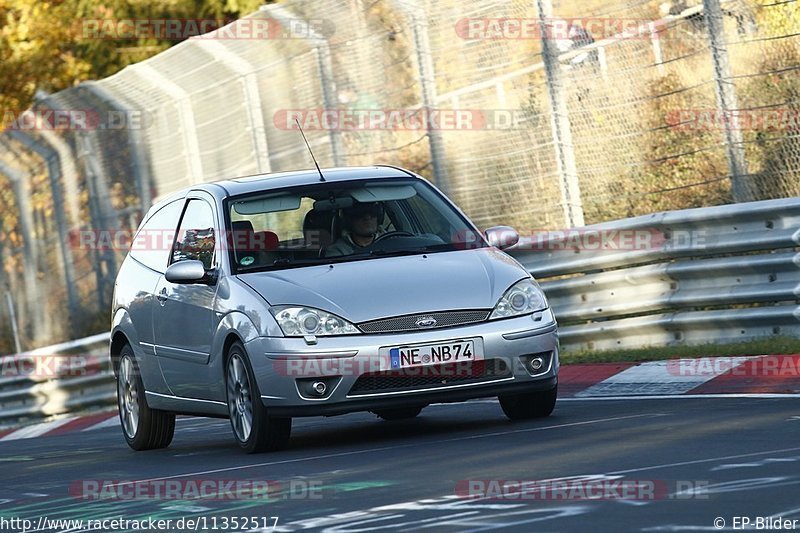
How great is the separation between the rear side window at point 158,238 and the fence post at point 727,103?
394 centimetres

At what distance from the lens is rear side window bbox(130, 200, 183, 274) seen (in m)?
11.9

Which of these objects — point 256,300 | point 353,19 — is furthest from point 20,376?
point 256,300

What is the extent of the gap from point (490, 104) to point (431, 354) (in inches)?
239

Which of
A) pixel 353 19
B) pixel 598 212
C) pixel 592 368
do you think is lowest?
pixel 592 368

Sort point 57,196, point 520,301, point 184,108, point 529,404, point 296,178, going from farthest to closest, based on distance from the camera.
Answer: point 57,196
point 184,108
point 296,178
point 529,404
point 520,301

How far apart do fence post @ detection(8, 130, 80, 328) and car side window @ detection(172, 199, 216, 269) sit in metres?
12.5

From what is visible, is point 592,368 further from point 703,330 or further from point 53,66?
point 53,66

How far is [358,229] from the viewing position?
427 inches

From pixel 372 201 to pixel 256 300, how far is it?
4.57 ft

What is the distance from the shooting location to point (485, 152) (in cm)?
1595

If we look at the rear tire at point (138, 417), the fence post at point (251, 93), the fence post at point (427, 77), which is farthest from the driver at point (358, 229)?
the fence post at point (251, 93)

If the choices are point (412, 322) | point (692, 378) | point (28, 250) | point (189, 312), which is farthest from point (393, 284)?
point (28, 250)

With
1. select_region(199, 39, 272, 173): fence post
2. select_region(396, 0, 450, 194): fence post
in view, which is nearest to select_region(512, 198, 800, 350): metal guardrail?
select_region(396, 0, 450, 194): fence post

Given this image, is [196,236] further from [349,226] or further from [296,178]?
[349,226]
